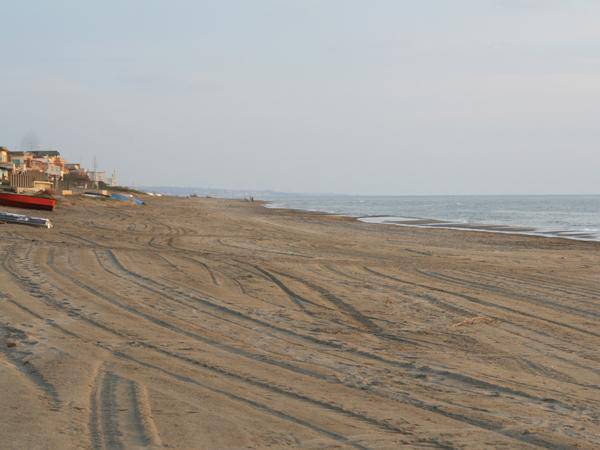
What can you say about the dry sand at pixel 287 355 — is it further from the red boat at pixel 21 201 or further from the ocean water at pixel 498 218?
the ocean water at pixel 498 218

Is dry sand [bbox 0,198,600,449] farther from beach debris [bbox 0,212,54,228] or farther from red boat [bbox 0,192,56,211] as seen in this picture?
red boat [bbox 0,192,56,211]

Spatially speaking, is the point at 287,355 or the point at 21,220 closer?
the point at 287,355

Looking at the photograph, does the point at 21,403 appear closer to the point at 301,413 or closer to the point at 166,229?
the point at 301,413

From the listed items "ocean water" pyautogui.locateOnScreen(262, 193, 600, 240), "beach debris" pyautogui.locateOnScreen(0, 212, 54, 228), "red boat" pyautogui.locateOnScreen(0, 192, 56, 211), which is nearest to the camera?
"beach debris" pyautogui.locateOnScreen(0, 212, 54, 228)

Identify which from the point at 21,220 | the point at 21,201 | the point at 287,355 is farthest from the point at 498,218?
the point at 287,355

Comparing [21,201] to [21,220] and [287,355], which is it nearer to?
[21,220]

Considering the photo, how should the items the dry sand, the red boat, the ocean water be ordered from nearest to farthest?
the dry sand < the red boat < the ocean water

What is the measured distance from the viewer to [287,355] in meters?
7.09

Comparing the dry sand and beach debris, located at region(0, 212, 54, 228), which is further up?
beach debris, located at region(0, 212, 54, 228)

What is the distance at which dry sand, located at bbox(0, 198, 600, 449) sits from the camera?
4.92m

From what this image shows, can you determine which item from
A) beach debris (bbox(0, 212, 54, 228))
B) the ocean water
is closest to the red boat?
beach debris (bbox(0, 212, 54, 228))

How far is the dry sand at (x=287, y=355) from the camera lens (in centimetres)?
492

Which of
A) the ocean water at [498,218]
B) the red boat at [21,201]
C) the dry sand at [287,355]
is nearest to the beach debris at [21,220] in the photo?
the dry sand at [287,355]

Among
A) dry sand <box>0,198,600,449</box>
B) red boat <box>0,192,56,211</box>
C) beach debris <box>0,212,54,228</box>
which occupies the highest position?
red boat <box>0,192,56,211</box>
